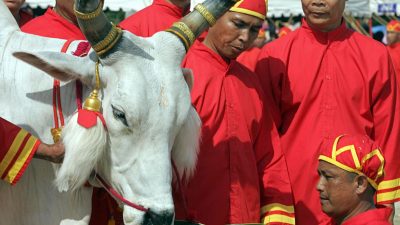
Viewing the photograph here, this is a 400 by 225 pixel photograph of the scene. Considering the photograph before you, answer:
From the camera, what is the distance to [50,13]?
4684mm

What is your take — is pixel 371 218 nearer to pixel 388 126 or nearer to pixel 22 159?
pixel 388 126

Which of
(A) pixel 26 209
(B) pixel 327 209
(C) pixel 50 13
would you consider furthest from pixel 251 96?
(A) pixel 26 209

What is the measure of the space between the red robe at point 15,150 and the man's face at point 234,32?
4.86 feet

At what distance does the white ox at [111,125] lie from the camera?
3654 millimetres

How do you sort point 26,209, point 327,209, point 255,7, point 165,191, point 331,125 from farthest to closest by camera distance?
point 331,125
point 255,7
point 327,209
point 26,209
point 165,191

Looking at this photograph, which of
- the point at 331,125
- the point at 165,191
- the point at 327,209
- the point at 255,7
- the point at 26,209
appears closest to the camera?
the point at 165,191

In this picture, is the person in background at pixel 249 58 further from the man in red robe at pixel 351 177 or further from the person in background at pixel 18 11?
the person in background at pixel 18 11

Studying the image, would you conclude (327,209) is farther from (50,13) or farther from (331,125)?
(50,13)

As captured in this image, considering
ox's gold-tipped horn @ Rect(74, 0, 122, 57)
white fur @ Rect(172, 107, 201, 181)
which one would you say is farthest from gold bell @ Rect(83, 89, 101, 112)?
white fur @ Rect(172, 107, 201, 181)

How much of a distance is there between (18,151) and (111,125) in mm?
429

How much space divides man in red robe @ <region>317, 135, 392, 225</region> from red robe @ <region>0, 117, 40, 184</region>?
152cm

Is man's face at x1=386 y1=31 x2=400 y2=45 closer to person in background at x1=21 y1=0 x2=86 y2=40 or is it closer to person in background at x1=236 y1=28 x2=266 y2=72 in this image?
person in background at x1=236 y1=28 x2=266 y2=72

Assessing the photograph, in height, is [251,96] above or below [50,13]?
below

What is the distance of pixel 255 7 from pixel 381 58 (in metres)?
0.94
